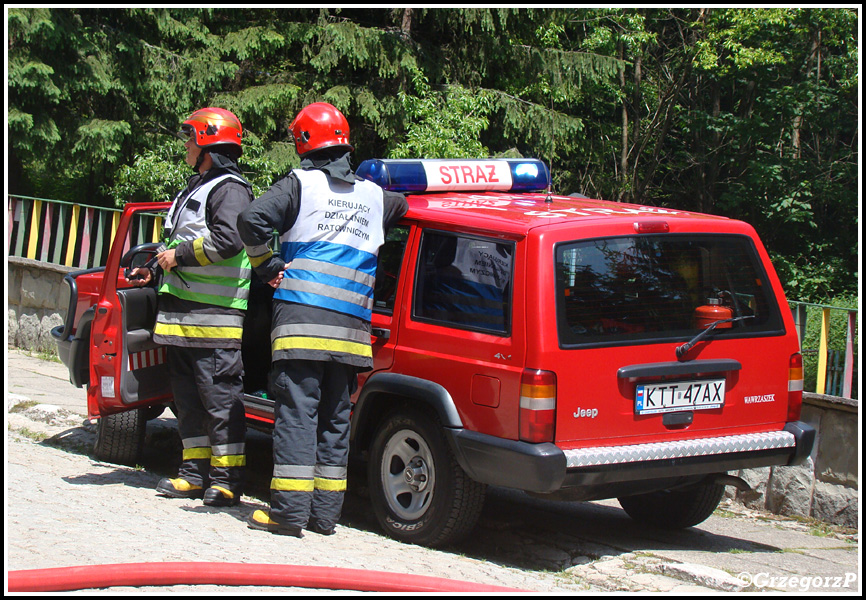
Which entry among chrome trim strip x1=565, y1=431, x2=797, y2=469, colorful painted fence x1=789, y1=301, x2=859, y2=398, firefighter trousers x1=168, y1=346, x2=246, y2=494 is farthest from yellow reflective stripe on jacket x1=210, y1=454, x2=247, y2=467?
colorful painted fence x1=789, y1=301, x2=859, y2=398

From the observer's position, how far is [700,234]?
4.73 metres

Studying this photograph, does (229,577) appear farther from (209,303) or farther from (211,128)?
(211,128)

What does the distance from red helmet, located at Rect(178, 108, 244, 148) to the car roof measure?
3.58 ft

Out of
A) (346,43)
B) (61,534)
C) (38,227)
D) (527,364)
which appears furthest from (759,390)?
(346,43)

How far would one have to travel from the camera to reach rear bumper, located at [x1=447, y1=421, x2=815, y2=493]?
4.13 metres

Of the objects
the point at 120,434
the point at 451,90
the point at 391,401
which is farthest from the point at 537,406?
the point at 451,90

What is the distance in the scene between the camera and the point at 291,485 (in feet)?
15.5

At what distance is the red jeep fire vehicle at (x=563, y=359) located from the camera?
4266 millimetres

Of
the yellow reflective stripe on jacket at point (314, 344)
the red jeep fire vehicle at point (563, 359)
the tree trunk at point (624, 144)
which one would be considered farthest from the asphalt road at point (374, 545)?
the tree trunk at point (624, 144)

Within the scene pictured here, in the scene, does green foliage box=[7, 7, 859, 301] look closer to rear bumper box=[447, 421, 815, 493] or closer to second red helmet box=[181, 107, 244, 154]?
second red helmet box=[181, 107, 244, 154]

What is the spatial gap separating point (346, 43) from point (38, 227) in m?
5.71

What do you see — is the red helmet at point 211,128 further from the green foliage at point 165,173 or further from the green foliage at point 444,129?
the green foliage at point 165,173

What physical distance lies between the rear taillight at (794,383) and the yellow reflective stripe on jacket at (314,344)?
2234mm

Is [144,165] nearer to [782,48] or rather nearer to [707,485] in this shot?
[707,485]
